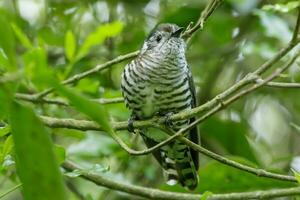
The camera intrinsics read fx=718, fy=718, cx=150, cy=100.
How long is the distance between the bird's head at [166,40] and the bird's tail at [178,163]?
→ 56 cm

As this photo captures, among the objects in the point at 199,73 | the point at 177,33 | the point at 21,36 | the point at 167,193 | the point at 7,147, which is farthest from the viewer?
the point at 199,73

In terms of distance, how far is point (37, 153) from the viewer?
130cm

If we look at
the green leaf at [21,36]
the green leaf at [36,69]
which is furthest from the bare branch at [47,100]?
the green leaf at [36,69]

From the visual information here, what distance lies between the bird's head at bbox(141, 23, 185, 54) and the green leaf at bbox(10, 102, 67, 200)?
217 centimetres

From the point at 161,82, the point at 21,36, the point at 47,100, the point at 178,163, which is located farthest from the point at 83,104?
the point at 178,163

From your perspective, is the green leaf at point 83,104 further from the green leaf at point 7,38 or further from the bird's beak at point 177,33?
the bird's beak at point 177,33

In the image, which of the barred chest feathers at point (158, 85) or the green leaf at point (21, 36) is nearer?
the green leaf at point (21, 36)

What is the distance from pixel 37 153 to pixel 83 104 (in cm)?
13

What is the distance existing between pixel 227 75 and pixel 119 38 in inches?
29.3

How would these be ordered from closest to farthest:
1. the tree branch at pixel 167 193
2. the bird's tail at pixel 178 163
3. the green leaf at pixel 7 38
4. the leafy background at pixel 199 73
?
1. the green leaf at pixel 7 38
2. the tree branch at pixel 167 193
3. the leafy background at pixel 199 73
4. the bird's tail at pixel 178 163

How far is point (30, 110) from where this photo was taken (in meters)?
1.27

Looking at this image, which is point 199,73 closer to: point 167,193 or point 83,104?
point 167,193

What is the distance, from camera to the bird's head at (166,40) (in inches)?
136

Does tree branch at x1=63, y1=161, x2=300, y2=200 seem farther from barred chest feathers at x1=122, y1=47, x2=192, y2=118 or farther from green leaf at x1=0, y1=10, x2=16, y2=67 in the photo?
green leaf at x1=0, y1=10, x2=16, y2=67
